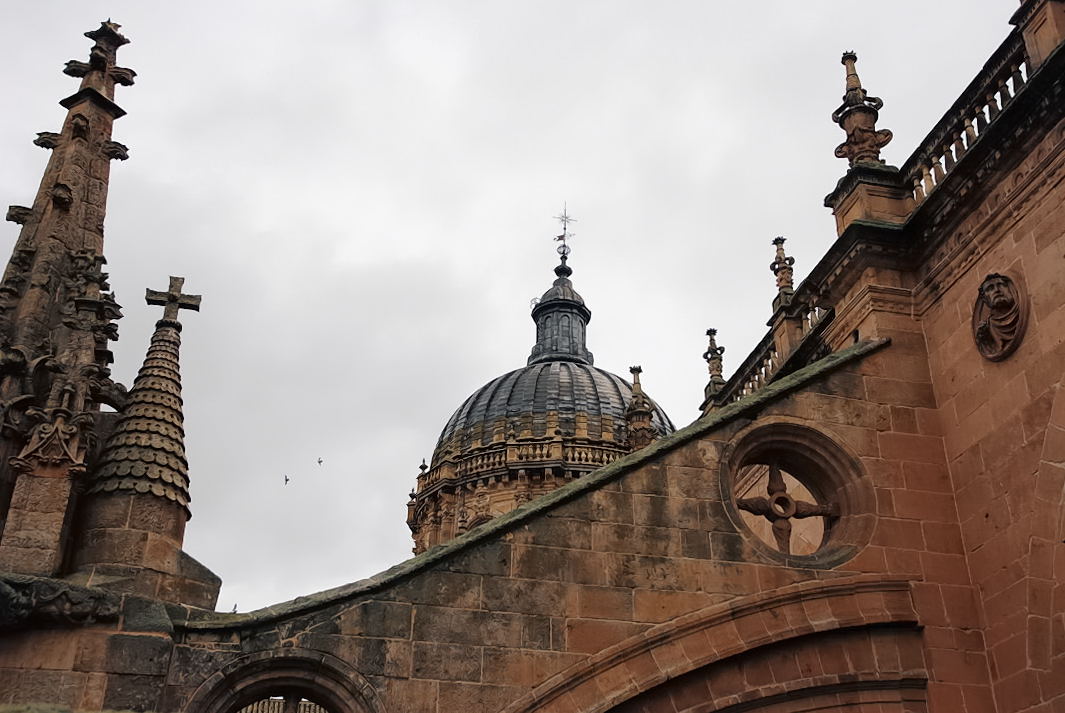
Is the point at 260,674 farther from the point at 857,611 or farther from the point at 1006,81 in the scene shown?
the point at 1006,81

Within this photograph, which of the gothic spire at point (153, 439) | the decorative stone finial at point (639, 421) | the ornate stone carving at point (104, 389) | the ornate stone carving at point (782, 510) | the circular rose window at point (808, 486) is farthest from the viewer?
the decorative stone finial at point (639, 421)

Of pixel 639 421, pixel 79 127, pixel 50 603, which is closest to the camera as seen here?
pixel 50 603

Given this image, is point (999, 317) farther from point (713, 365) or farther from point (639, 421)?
point (639, 421)

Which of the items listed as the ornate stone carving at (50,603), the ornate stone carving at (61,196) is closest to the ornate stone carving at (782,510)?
the ornate stone carving at (50,603)

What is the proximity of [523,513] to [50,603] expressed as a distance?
3.73 metres

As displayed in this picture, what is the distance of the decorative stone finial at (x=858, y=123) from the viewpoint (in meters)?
12.6

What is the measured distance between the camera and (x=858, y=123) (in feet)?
41.9

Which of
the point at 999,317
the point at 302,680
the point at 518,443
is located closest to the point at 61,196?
the point at 302,680

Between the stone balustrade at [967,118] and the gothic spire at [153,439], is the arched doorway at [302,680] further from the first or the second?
the stone balustrade at [967,118]

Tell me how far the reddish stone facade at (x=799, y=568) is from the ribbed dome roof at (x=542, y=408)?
129 feet

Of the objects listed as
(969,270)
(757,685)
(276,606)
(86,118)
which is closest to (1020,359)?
(969,270)

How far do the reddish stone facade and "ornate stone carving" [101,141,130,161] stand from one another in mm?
2405

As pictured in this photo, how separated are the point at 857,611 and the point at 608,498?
7.93 ft

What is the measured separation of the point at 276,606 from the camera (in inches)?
348
